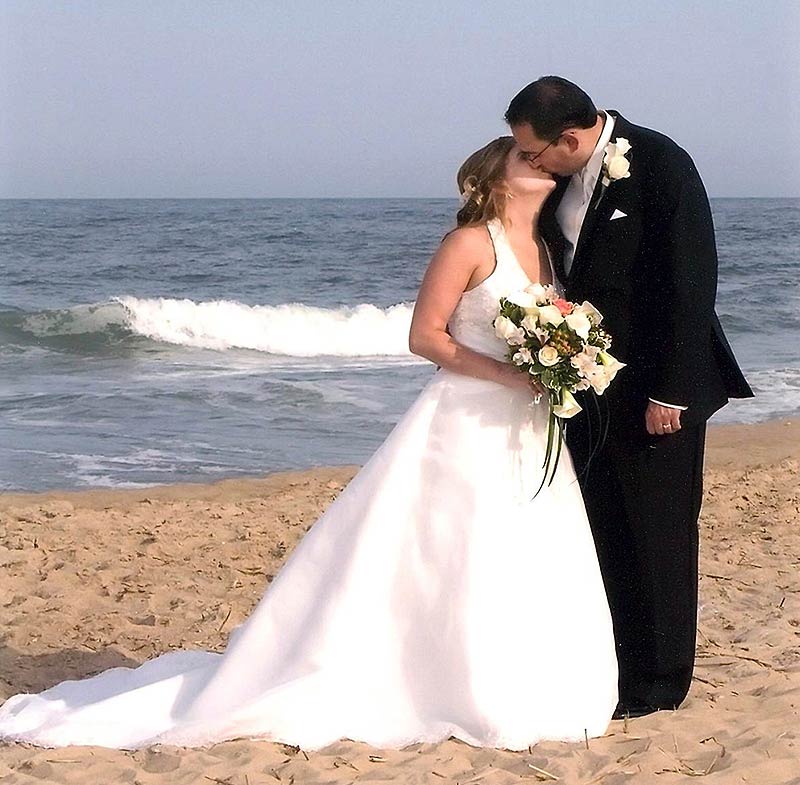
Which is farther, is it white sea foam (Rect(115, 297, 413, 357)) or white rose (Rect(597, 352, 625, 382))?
white sea foam (Rect(115, 297, 413, 357))

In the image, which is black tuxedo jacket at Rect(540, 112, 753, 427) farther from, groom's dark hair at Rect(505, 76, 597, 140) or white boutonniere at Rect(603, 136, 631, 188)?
groom's dark hair at Rect(505, 76, 597, 140)

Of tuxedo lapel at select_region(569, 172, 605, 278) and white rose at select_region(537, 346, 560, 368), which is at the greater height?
tuxedo lapel at select_region(569, 172, 605, 278)

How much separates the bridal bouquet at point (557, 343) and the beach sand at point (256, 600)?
3.99 ft

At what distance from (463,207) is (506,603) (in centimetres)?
137

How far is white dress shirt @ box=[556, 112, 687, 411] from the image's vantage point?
13.6 feet

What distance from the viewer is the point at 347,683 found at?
415 cm

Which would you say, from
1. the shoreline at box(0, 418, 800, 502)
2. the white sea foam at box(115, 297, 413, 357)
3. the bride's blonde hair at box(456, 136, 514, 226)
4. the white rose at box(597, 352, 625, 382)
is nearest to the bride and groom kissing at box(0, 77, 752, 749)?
the bride's blonde hair at box(456, 136, 514, 226)

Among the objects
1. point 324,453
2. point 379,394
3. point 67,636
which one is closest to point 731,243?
point 379,394

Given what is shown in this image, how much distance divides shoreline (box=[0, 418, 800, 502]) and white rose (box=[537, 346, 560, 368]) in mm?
5410

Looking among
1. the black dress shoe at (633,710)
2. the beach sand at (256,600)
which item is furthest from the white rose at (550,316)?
the black dress shoe at (633,710)

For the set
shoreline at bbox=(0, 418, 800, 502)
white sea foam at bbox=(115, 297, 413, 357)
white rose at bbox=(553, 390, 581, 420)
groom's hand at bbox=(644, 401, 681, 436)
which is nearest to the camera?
white rose at bbox=(553, 390, 581, 420)

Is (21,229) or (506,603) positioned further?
(21,229)

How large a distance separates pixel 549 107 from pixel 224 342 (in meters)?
15.8

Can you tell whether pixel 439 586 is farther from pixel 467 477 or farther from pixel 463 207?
pixel 463 207
